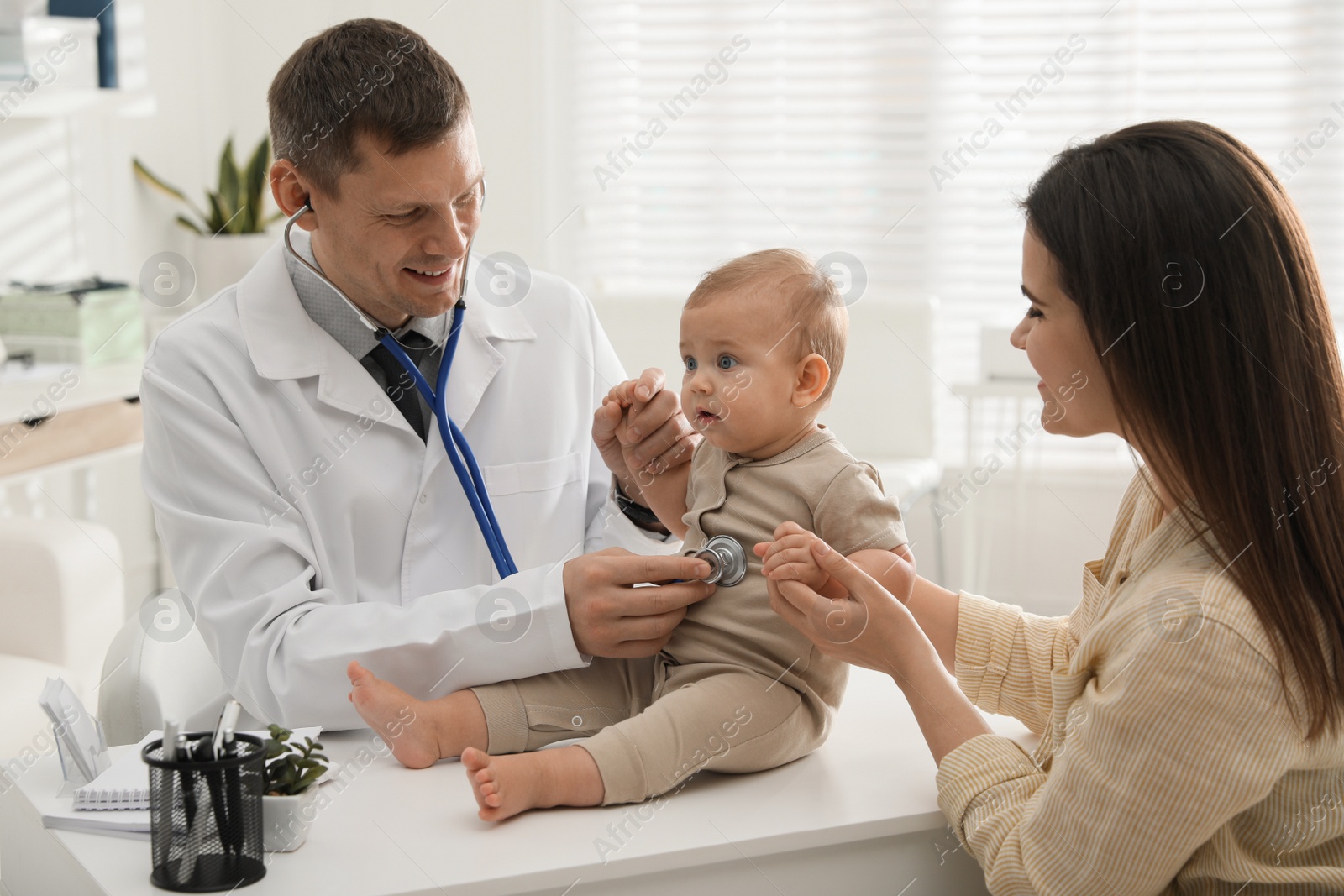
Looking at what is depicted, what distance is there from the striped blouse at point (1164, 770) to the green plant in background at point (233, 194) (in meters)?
3.44

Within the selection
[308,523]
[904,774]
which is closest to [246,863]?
[308,523]

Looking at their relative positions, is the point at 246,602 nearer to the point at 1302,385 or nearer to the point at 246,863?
the point at 246,863

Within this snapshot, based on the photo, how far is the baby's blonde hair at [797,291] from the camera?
1274 mm

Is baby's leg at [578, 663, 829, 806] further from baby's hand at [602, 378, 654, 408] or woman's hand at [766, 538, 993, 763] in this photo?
baby's hand at [602, 378, 654, 408]

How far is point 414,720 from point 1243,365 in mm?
850

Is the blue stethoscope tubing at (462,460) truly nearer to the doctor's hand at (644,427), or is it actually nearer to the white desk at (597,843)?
the doctor's hand at (644,427)

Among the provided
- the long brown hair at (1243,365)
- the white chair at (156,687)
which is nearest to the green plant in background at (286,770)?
the white chair at (156,687)

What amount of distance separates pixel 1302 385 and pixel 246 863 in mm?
977

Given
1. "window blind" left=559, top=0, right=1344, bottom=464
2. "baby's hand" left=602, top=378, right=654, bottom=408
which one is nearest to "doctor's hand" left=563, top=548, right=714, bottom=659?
"baby's hand" left=602, top=378, right=654, bottom=408

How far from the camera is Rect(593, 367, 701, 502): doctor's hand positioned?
141 cm

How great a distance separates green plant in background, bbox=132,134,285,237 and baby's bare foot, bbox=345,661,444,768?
305cm

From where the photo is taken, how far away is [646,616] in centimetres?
124

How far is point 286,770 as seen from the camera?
1047mm

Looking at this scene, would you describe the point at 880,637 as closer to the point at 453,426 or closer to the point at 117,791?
the point at 453,426
